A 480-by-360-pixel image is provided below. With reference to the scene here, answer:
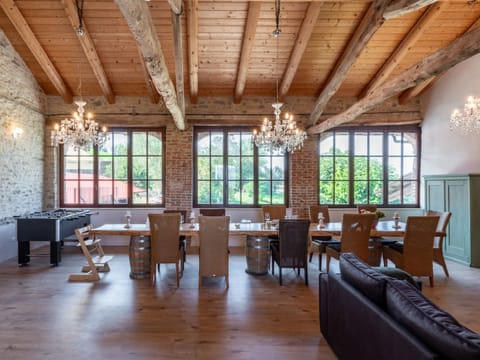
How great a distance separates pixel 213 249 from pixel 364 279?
2531 mm

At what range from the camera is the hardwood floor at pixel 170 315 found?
2.80 meters

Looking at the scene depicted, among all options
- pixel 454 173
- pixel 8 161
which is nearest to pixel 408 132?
pixel 454 173

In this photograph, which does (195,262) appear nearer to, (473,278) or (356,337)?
(356,337)

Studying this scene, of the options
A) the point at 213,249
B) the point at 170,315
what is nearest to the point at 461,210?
the point at 213,249

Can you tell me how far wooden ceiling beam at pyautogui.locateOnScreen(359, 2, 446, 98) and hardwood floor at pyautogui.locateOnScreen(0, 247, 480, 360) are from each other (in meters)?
3.99

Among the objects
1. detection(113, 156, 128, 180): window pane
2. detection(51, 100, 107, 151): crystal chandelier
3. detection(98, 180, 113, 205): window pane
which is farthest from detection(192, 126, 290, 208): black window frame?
detection(51, 100, 107, 151): crystal chandelier

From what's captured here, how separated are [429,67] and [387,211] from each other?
4383 mm

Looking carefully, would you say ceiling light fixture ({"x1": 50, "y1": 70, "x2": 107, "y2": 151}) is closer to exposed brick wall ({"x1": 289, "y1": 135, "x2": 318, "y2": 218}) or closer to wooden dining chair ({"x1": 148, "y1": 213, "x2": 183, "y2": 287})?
wooden dining chair ({"x1": 148, "y1": 213, "x2": 183, "y2": 287})

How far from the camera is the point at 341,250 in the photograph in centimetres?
456

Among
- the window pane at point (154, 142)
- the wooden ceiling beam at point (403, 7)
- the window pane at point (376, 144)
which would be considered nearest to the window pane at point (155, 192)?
the window pane at point (154, 142)

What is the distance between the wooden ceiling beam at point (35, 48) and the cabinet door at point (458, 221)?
27.1 feet

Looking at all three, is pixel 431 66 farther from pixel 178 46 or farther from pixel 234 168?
pixel 234 168

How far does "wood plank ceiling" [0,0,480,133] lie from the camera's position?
194 inches

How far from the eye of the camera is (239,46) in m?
5.89
